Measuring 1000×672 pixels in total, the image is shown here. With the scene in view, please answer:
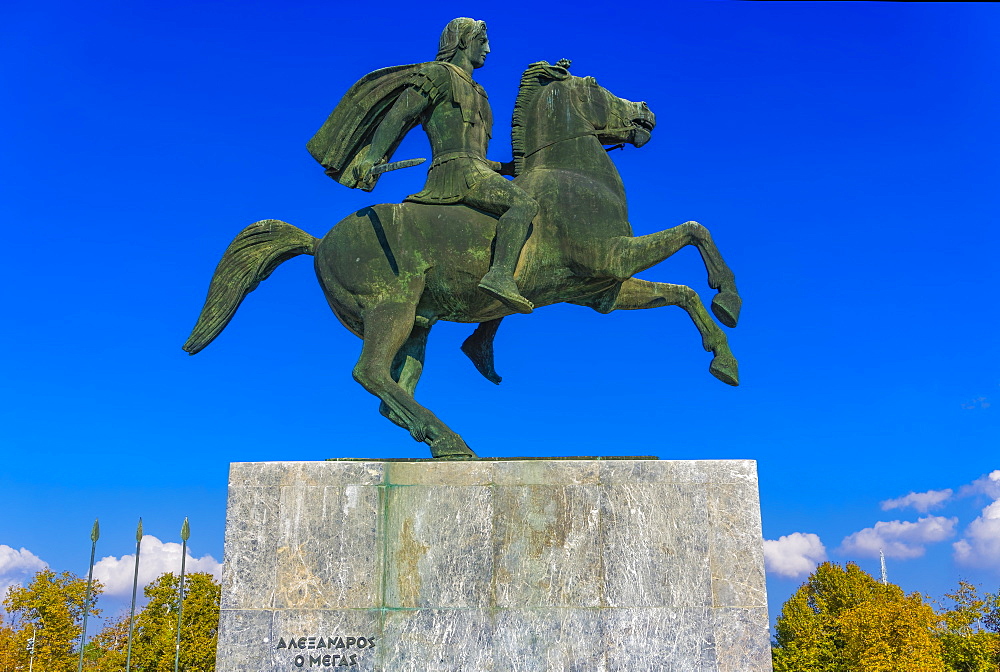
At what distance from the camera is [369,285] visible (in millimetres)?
8906

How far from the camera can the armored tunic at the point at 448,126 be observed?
925 centimetres

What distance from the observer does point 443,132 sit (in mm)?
9422

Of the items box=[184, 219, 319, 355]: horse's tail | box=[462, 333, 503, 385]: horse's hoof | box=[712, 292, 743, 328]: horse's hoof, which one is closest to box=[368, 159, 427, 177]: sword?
box=[184, 219, 319, 355]: horse's tail

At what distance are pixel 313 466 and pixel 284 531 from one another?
0.58m

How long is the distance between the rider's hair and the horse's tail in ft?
7.95

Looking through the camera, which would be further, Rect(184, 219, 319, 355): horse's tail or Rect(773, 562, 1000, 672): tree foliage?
Rect(773, 562, 1000, 672): tree foliage

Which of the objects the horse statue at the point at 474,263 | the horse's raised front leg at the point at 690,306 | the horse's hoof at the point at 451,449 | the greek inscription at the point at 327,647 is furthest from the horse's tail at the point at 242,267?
the greek inscription at the point at 327,647

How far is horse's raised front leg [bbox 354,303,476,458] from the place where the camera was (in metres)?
8.43

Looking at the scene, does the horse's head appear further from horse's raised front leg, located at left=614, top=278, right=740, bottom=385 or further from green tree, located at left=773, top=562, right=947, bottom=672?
green tree, located at left=773, top=562, right=947, bottom=672

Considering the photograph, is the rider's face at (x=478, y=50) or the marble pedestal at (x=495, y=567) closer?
the marble pedestal at (x=495, y=567)

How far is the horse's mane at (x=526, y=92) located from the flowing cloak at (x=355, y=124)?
1.07 metres

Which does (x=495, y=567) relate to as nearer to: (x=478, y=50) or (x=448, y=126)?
(x=448, y=126)

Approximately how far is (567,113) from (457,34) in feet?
4.80

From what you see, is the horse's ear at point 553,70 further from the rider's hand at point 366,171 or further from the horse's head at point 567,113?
the rider's hand at point 366,171
